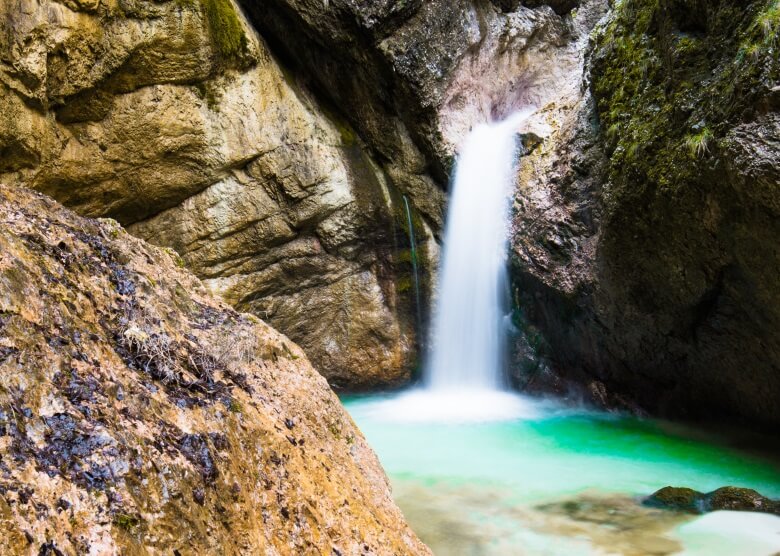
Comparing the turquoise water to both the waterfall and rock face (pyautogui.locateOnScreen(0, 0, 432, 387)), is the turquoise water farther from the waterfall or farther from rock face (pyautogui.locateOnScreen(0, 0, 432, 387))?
rock face (pyautogui.locateOnScreen(0, 0, 432, 387))

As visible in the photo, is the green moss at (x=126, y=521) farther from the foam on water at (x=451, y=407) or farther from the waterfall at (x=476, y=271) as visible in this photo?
the waterfall at (x=476, y=271)

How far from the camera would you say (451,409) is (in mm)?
9461

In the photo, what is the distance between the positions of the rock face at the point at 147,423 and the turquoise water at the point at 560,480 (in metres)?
1.76

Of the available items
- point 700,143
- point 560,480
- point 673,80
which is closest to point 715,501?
point 560,480

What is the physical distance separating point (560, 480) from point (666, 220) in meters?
3.13

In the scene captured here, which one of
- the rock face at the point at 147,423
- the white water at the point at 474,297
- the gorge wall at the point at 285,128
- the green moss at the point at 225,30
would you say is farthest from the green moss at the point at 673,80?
the green moss at the point at 225,30

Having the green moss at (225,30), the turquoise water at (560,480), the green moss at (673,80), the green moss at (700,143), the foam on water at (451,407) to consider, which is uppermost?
the green moss at (225,30)

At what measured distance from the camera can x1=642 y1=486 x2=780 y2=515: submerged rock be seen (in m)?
4.90

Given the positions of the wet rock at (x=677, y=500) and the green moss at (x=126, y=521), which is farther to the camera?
the wet rock at (x=677, y=500)

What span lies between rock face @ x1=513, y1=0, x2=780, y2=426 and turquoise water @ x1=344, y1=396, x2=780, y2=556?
92 centimetres

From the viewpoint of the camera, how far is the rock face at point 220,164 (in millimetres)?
7461

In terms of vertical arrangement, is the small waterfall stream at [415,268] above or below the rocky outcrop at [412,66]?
below

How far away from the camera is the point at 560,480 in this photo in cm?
604

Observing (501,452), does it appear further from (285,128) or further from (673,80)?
(285,128)
